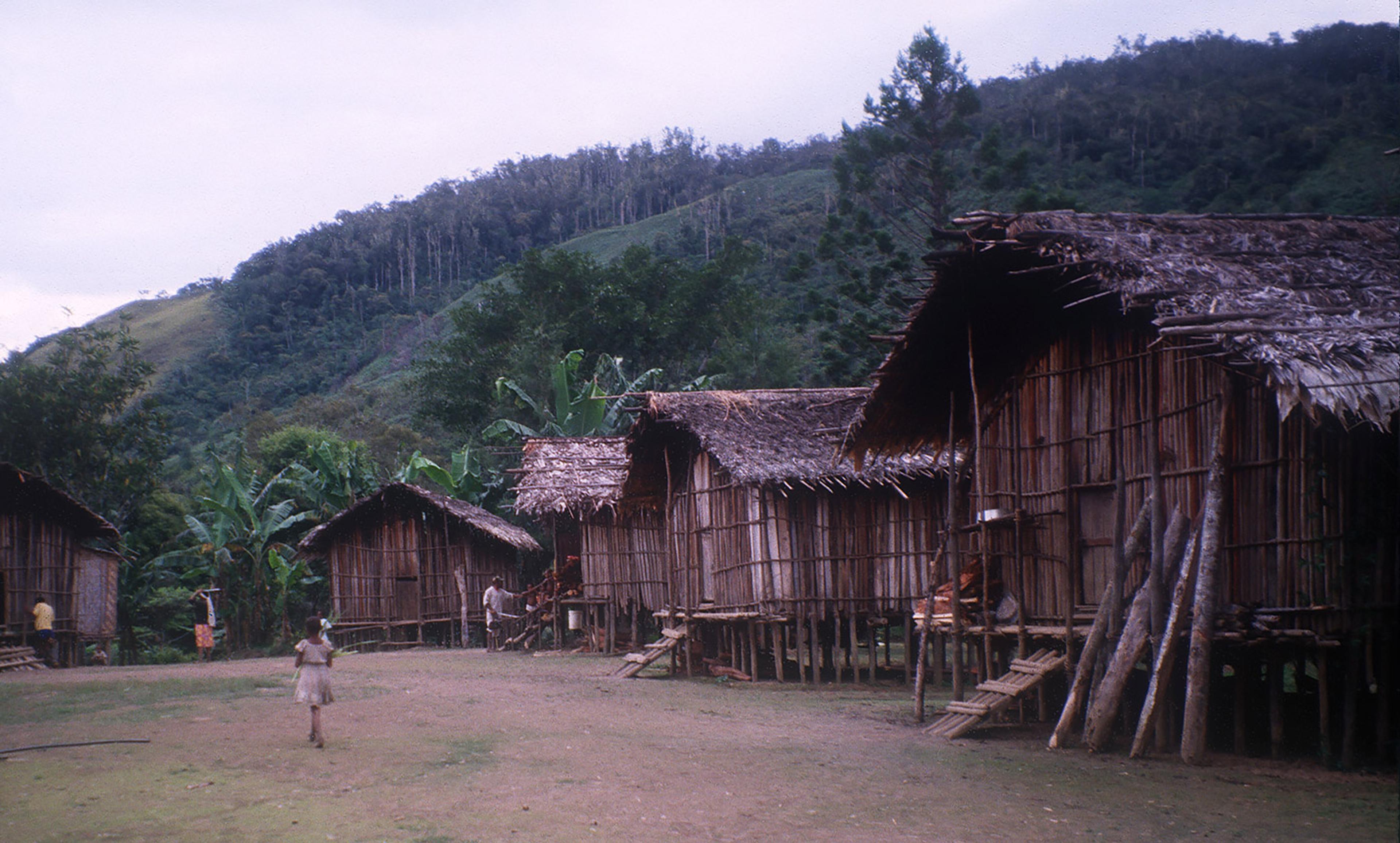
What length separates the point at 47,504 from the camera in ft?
73.3

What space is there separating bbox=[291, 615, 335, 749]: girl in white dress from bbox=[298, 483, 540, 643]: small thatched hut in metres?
16.0

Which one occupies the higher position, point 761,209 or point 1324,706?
point 761,209

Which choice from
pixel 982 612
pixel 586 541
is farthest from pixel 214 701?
pixel 586 541

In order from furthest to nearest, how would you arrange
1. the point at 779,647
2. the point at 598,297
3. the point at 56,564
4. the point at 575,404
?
the point at 598,297 < the point at 575,404 < the point at 56,564 < the point at 779,647

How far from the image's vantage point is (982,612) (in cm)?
1216

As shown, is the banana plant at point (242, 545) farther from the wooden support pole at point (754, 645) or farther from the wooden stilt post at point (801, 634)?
the wooden stilt post at point (801, 634)

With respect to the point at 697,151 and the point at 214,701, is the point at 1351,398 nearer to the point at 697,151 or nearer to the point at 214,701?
the point at 214,701

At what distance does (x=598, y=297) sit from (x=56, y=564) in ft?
65.4

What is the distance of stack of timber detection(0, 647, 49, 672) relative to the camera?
2061 centimetres

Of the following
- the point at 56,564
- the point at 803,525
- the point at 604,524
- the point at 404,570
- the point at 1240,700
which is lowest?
the point at 404,570

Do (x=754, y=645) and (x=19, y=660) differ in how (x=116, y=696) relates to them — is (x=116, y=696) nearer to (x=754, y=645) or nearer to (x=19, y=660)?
(x=19, y=660)

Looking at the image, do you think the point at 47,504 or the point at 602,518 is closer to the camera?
the point at 47,504

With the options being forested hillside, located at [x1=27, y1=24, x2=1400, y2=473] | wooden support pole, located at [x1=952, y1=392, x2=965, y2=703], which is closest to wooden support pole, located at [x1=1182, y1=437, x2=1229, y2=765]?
wooden support pole, located at [x1=952, y1=392, x2=965, y2=703]

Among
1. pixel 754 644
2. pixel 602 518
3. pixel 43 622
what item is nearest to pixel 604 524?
pixel 602 518
